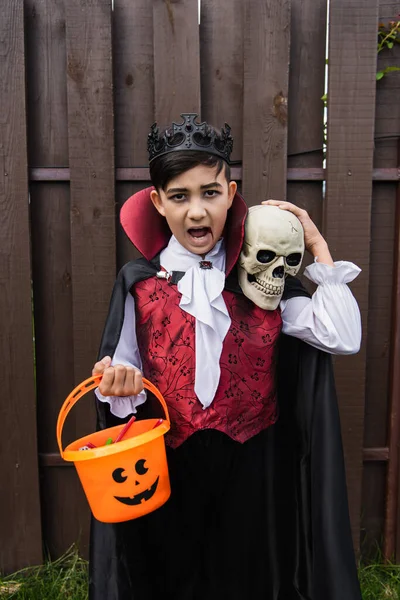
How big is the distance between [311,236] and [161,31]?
1097mm

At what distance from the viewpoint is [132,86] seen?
2.13 metres

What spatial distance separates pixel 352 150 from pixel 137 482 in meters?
1.56

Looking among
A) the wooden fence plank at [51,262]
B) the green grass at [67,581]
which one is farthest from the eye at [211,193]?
the green grass at [67,581]

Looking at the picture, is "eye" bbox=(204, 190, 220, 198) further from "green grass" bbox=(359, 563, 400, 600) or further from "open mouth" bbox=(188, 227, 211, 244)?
"green grass" bbox=(359, 563, 400, 600)

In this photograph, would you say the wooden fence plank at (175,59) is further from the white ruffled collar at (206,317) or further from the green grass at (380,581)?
the green grass at (380,581)

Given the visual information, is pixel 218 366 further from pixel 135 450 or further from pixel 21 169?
pixel 21 169

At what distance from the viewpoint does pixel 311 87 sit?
84.8 inches

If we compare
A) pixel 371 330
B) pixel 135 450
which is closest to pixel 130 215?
pixel 135 450

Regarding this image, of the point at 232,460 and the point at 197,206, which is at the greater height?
the point at 197,206

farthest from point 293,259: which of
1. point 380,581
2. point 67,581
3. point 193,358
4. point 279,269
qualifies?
point 67,581

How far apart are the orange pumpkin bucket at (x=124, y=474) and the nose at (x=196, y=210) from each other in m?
0.53

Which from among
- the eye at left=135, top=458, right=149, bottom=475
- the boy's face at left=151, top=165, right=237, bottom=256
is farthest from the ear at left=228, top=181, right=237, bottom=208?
the eye at left=135, top=458, right=149, bottom=475

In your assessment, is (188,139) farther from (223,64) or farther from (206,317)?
(223,64)

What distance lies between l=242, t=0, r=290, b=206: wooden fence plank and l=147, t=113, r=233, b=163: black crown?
63 cm
